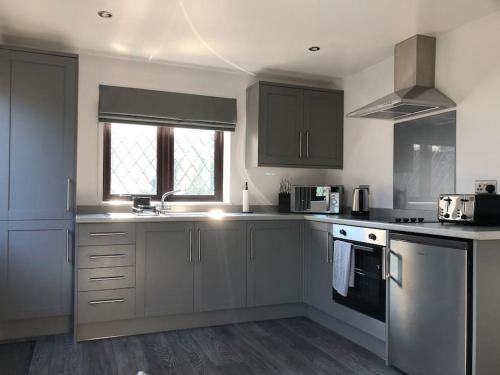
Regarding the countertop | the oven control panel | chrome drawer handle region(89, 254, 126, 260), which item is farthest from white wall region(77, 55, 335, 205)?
the oven control panel

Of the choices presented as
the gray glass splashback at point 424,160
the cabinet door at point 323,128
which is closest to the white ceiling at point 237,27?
the cabinet door at point 323,128

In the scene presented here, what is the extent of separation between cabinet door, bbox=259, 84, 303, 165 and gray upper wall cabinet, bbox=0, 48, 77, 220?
164 cm

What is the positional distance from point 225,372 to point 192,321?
0.91 meters

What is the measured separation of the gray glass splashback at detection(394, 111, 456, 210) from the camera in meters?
3.03

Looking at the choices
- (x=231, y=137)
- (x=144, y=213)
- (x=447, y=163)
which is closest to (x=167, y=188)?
(x=144, y=213)

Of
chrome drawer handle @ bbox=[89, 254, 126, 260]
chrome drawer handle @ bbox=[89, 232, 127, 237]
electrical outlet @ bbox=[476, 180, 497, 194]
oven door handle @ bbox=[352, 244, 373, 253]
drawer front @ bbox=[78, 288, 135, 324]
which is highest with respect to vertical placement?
electrical outlet @ bbox=[476, 180, 497, 194]

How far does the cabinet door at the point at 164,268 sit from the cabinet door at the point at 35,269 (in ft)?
1.80

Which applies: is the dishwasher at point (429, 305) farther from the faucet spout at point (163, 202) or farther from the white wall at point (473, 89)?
the faucet spout at point (163, 202)

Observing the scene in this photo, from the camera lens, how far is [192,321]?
11.3 feet

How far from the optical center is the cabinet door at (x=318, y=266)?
11.1 ft

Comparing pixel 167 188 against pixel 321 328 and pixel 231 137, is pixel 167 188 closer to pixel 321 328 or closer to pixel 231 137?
pixel 231 137

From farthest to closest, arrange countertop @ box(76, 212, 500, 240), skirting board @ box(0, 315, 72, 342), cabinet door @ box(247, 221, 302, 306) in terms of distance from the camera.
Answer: cabinet door @ box(247, 221, 302, 306), skirting board @ box(0, 315, 72, 342), countertop @ box(76, 212, 500, 240)

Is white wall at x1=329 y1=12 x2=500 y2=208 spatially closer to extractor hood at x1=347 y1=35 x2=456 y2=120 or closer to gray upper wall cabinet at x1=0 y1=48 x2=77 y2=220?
extractor hood at x1=347 y1=35 x2=456 y2=120

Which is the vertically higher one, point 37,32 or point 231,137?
point 37,32
